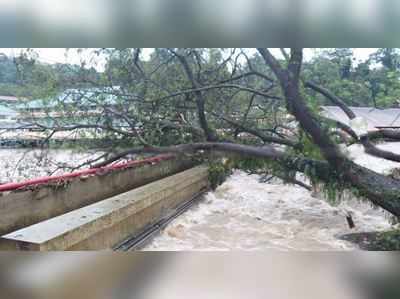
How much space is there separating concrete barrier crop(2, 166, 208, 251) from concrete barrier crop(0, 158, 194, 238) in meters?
0.05

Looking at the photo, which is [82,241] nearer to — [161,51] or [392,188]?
[161,51]

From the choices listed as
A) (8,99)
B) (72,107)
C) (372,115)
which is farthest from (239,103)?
(8,99)

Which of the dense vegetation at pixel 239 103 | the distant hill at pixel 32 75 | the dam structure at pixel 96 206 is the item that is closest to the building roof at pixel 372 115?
the dense vegetation at pixel 239 103

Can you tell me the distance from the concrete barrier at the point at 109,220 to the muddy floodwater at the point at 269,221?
152 millimetres

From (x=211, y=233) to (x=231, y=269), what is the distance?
0.42 m

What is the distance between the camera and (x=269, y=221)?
1725 mm

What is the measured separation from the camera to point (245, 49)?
4.19ft

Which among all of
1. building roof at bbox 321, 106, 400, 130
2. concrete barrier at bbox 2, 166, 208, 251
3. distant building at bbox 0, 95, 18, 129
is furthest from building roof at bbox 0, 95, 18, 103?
building roof at bbox 321, 106, 400, 130

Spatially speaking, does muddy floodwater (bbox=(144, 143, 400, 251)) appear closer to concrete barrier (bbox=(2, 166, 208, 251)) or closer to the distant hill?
concrete barrier (bbox=(2, 166, 208, 251))

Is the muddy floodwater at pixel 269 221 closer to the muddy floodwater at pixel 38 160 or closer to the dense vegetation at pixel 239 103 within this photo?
the dense vegetation at pixel 239 103

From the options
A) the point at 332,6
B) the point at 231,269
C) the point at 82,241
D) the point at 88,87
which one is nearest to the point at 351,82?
the point at 332,6

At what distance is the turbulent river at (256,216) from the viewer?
1.51 meters

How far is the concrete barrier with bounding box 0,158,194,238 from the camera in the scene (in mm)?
1360

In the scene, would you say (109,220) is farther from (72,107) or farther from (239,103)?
(239,103)
